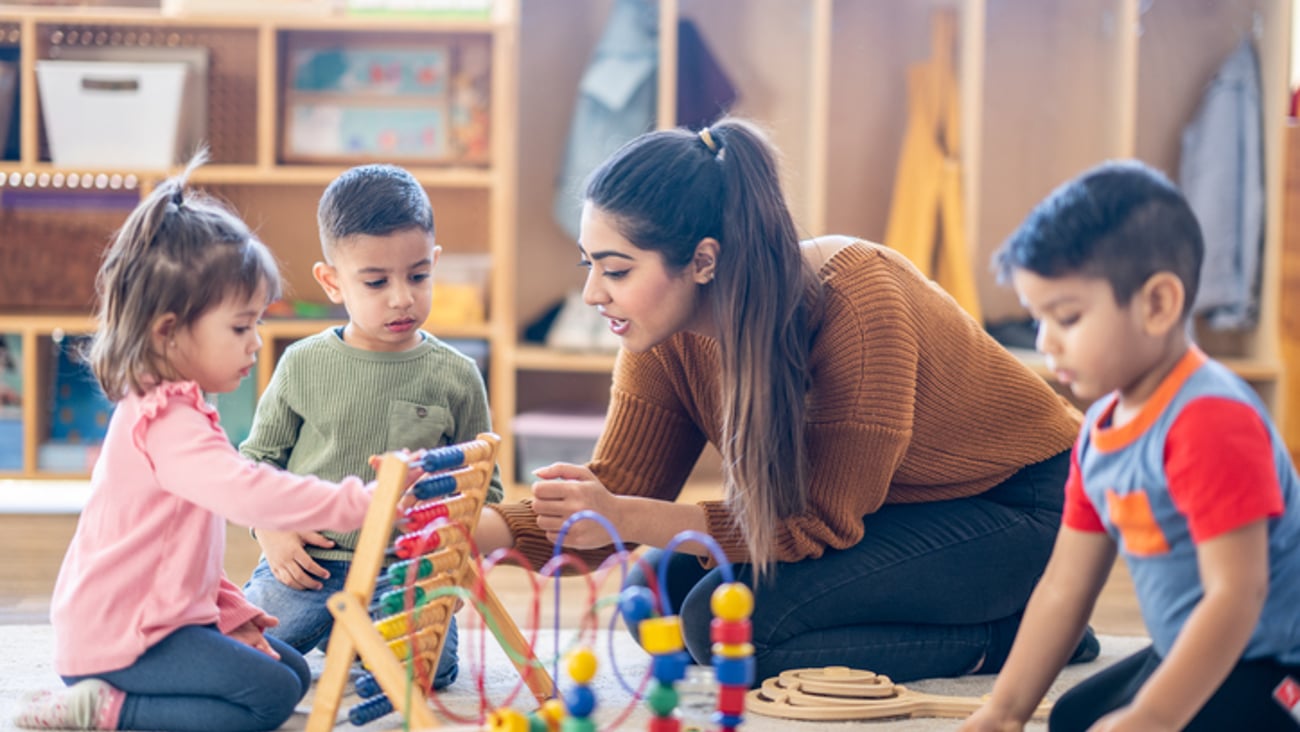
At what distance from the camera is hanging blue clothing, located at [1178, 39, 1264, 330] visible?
10.5 feet

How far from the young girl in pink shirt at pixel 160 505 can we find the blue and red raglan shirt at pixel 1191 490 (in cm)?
85

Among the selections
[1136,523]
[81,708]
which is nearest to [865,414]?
[1136,523]

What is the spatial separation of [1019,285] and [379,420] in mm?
871

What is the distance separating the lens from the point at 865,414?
1634mm

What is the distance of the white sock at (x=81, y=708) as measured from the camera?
1459mm

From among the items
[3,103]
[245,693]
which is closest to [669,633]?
[245,693]

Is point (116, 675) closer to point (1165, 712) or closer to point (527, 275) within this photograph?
point (1165, 712)

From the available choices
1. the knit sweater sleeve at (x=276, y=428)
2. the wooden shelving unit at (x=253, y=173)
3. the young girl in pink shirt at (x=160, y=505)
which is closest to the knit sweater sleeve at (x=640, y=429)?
the knit sweater sleeve at (x=276, y=428)

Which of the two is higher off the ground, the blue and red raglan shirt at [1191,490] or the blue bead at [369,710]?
the blue and red raglan shirt at [1191,490]

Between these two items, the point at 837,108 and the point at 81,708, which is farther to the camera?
the point at 837,108

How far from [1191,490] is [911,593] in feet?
2.12

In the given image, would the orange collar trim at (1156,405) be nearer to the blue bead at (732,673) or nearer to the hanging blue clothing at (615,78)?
the blue bead at (732,673)

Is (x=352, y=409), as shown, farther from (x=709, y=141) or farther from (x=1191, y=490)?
(x=1191, y=490)

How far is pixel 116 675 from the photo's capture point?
1.47 m
